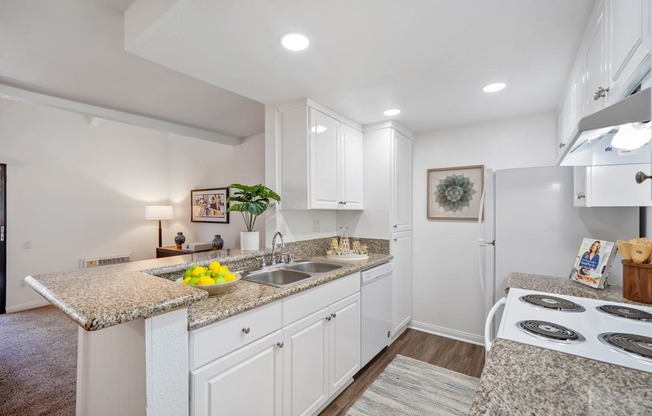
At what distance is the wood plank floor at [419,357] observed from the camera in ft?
7.06

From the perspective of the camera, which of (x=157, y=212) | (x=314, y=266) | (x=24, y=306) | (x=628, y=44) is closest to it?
(x=628, y=44)

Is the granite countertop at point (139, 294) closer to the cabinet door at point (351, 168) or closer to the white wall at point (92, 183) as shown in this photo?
the cabinet door at point (351, 168)

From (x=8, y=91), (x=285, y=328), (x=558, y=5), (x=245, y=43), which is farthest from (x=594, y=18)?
(x=8, y=91)

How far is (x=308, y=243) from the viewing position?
2.87 meters

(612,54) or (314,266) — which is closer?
(612,54)

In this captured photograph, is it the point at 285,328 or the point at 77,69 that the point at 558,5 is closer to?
the point at 285,328

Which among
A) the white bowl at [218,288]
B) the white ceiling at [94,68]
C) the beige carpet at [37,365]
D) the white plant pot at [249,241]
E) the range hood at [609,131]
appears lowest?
the beige carpet at [37,365]

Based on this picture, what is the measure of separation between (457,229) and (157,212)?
5044 mm

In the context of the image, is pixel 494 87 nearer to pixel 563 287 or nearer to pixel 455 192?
pixel 455 192

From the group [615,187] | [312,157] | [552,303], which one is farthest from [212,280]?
[615,187]

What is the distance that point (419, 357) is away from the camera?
2.71 metres

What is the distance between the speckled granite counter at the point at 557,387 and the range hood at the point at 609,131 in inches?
27.4

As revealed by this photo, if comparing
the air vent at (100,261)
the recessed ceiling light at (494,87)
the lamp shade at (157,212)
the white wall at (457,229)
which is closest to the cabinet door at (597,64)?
the recessed ceiling light at (494,87)

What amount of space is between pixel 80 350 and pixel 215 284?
794 mm
